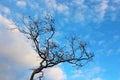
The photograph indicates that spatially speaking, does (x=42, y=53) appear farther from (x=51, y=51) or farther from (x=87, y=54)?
(x=87, y=54)

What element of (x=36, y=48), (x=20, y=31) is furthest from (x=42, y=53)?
(x=20, y=31)

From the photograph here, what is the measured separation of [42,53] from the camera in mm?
39188

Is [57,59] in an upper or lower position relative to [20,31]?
lower

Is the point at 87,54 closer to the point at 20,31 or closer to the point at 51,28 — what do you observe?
the point at 51,28

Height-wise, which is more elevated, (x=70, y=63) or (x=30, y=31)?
(x=30, y=31)

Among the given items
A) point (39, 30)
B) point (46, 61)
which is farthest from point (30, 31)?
point (46, 61)

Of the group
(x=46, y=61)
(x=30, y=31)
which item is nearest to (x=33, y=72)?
(x=46, y=61)

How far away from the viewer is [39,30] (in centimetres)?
4000

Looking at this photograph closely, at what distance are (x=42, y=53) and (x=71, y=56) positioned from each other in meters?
2.99

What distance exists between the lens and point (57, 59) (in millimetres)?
39719

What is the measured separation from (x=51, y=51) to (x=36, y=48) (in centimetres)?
160

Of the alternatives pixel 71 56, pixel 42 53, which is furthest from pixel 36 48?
pixel 71 56

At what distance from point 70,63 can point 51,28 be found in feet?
12.6

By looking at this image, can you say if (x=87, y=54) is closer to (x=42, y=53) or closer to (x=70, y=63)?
(x=70, y=63)
